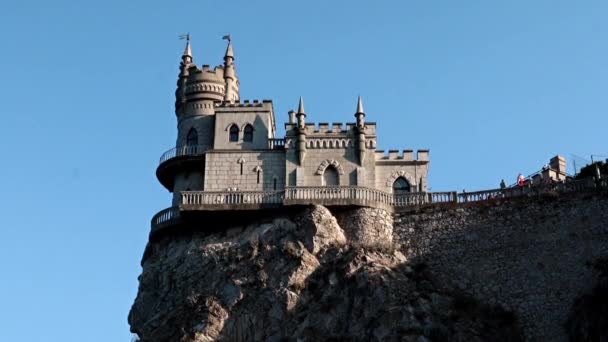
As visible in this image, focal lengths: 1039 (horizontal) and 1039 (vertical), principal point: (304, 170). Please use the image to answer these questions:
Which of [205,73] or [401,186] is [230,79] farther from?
[401,186]

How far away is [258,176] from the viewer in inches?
2335

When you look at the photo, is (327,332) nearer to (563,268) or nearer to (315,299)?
(315,299)

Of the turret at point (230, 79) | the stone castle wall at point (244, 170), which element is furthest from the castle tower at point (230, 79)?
the stone castle wall at point (244, 170)

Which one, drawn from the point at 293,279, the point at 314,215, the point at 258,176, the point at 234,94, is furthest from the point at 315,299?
the point at 234,94

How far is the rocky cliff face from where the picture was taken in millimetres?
49250

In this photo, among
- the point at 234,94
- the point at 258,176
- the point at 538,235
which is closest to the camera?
the point at 538,235

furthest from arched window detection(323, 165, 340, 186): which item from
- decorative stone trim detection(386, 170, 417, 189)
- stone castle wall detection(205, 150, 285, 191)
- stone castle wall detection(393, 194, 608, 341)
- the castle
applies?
stone castle wall detection(393, 194, 608, 341)

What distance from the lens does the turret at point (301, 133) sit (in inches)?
2331

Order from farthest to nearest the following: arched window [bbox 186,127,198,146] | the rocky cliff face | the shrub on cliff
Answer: arched window [bbox 186,127,198,146]
the rocky cliff face
the shrub on cliff

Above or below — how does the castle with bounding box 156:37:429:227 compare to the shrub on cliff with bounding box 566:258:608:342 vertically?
above

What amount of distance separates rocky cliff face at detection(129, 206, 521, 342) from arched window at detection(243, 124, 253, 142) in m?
6.27

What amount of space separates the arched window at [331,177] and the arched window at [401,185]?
3402mm

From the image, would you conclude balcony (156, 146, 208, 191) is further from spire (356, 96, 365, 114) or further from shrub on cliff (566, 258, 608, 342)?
shrub on cliff (566, 258, 608, 342)

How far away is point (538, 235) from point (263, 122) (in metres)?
17.6
